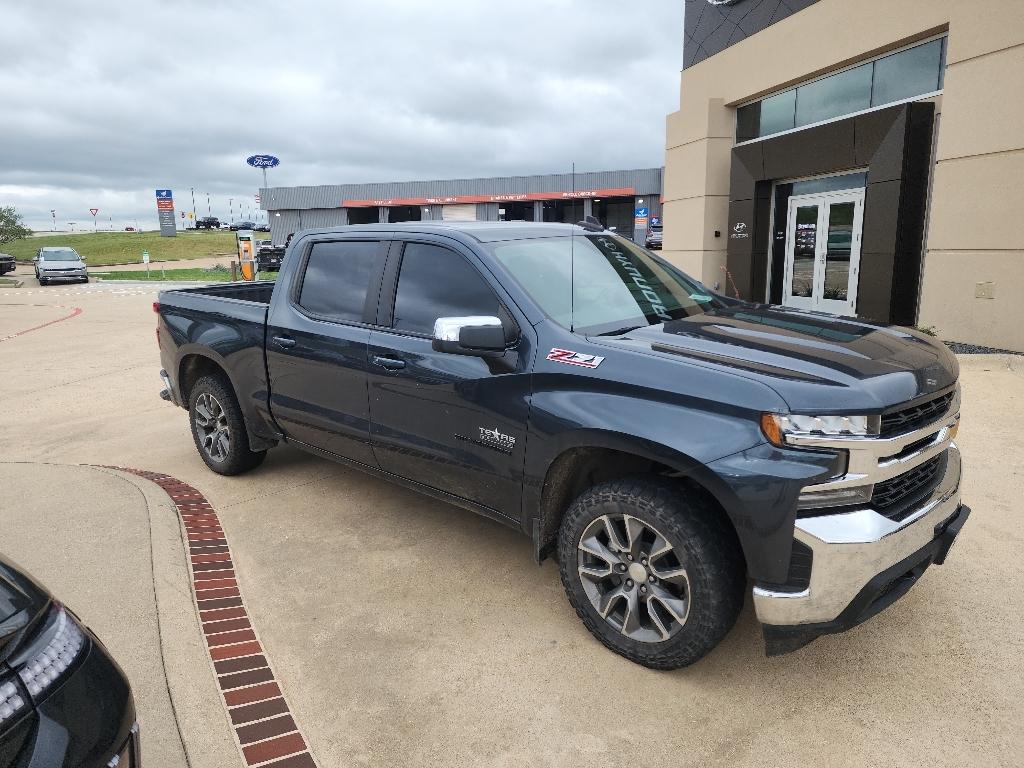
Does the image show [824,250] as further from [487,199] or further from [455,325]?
[487,199]

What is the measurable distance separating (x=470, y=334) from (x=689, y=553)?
1250 mm

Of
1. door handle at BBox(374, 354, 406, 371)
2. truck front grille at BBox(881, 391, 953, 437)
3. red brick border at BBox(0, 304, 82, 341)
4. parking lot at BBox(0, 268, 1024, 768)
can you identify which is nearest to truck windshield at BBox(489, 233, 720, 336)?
door handle at BBox(374, 354, 406, 371)

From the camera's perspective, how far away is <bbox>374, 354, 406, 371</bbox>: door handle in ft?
12.1

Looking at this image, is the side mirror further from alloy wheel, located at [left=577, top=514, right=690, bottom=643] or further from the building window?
the building window

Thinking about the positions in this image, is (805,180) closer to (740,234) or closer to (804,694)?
(740,234)

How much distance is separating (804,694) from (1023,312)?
8931mm

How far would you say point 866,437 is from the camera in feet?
8.24

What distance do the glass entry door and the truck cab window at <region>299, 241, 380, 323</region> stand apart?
35.4 ft

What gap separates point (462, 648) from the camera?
3.14 m

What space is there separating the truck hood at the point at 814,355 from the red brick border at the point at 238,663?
1.95 meters

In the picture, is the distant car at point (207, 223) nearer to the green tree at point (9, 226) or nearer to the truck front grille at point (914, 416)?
the green tree at point (9, 226)

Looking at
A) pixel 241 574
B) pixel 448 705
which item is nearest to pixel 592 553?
pixel 448 705

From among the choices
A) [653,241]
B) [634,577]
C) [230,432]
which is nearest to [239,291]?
[230,432]

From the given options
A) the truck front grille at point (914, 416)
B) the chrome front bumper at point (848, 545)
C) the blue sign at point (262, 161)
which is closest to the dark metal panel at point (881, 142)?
the truck front grille at point (914, 416)
